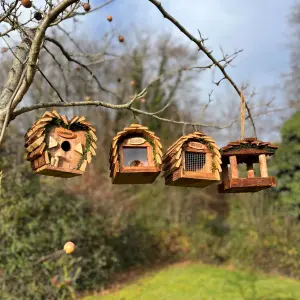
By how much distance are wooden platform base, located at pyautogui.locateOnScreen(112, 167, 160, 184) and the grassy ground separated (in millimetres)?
3893

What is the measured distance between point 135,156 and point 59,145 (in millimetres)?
495

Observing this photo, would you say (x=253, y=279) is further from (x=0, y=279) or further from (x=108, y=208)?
(x=0, y=279)

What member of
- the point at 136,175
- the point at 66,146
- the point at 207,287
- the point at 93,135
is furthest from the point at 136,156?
the point at 207,287

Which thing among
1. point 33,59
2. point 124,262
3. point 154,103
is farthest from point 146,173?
point 154,103

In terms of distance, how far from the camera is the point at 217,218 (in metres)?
11.5

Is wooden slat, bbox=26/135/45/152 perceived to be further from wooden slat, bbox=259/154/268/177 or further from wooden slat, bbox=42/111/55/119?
wooden slat, bbox=259/154/268/177

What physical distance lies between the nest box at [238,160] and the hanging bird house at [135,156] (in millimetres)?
528

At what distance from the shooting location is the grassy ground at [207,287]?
6.02m

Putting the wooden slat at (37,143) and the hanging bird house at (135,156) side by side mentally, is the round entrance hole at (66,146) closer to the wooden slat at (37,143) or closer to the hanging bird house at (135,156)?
the wooden slat at (37,143)

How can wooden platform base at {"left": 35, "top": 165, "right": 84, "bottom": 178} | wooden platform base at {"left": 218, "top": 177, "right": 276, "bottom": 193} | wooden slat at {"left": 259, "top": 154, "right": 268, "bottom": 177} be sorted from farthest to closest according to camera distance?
wooden slat at {"left": 259, "top": 154, "right": 268, "bottom": 177} → wooden platform base at {"left": 218, "top": 177, "right": 276, "bottom": 193} → wooden platform base at {"left": 35, "top": 165, "right": 84, "bottom": 178}

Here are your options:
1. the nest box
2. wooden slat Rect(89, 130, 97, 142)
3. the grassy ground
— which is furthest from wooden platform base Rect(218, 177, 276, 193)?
the grassy ground

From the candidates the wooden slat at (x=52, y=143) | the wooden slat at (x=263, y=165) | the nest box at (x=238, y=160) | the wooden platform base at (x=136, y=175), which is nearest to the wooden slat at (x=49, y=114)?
the wooden slat at (x=52, y=143)

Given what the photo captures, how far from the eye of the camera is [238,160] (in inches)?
114

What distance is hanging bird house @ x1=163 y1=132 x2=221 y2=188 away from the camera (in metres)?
2.55
